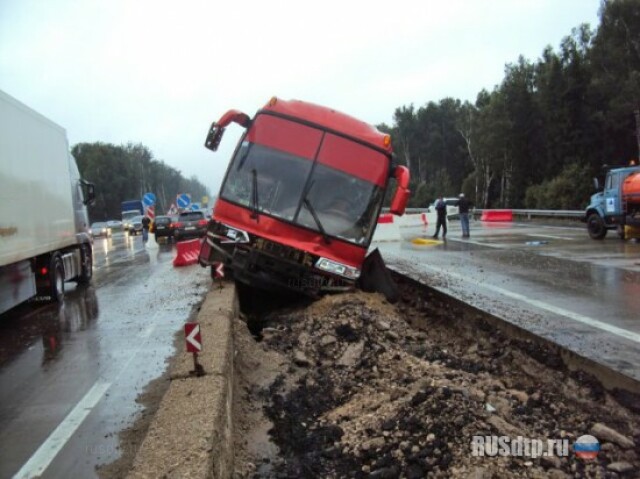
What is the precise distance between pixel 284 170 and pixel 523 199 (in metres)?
44.3

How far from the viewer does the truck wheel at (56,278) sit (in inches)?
440

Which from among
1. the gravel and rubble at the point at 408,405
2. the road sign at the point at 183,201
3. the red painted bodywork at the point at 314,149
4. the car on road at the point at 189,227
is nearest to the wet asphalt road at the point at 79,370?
the gravel and rubble at the point at 408,405

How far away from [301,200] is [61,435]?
207 inches

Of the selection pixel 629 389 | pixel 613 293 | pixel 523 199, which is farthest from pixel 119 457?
pixel 523 199

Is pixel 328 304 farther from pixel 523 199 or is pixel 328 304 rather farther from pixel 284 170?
pixel 523 199

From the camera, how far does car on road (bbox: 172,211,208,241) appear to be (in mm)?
29922

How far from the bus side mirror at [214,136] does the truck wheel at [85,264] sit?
217 inches

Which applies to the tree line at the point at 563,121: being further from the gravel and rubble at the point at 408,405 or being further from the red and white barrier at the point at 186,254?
the gravel and rubble at the point at 408,405

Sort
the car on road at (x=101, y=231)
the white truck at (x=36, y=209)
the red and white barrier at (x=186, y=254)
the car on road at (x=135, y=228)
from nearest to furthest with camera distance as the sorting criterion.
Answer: the white truck at (x=36, y=209), the red and white barrier at (x=186, y=254), the car on road at (x=101, y=231), the car on road at (x=135, y=228)

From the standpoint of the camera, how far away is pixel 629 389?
511cm

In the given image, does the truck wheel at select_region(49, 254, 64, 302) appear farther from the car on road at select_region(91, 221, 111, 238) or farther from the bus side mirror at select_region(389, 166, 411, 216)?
the car on road at select_region(91, 221, 111, 238)

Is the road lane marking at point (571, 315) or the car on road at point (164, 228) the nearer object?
the road lane marking at point (571, 315)

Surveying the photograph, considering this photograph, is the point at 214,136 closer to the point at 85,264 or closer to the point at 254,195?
the point at 254,195

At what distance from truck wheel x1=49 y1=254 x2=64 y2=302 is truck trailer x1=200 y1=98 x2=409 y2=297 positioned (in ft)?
11.2
